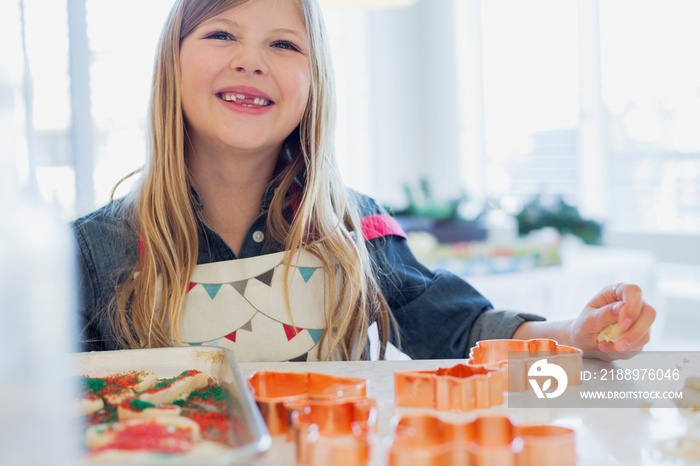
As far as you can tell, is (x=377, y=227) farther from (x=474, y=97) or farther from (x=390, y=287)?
(x=474, y=97)

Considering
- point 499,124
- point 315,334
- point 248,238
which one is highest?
point 499,124

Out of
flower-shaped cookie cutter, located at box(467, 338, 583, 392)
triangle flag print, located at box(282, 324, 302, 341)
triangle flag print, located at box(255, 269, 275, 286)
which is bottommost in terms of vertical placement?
triangle flag print, located at box(282, 324, 302, 341)

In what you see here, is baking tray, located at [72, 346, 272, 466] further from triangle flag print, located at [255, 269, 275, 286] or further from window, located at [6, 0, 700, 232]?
window, located at [6, 0, 700, 232]

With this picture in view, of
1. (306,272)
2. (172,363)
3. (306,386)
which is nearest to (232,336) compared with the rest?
(306,272)

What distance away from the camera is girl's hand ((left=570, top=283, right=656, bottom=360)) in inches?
27.4

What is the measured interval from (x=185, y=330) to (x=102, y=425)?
43 cm

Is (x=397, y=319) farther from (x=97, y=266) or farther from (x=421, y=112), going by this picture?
(x=421, y=112)

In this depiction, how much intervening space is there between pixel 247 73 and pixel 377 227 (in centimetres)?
31

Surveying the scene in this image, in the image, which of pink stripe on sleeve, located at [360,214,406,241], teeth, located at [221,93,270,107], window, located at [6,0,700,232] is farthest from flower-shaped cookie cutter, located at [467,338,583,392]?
window, located at [6,0,700,232]

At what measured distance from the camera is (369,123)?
4273 mm

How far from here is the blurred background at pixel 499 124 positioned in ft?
7.43

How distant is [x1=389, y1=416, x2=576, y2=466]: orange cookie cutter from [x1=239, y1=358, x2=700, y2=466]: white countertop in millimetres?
21

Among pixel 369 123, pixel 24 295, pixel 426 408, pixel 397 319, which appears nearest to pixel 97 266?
pixel 397 319

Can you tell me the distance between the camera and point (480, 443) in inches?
17.6
